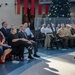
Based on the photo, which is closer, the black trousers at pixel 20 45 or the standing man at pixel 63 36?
the black trousers at pixel 20 45

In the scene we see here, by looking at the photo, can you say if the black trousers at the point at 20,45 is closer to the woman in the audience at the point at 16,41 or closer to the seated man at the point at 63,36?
the woman in the audience at the point at 16,41

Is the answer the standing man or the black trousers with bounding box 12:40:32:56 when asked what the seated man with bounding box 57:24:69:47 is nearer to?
the standing man

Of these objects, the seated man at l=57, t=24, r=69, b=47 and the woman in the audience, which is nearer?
the woman in the audience

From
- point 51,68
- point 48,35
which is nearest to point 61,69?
point 51,68

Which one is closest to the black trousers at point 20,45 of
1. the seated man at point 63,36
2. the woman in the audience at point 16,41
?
the woman in the audience at point 16,41

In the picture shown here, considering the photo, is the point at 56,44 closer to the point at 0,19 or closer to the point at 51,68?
the point at 51,68

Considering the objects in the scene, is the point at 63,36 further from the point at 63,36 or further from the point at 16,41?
the point at 16,41

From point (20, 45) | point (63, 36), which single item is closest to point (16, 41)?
point (20, 45)

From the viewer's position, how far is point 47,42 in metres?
12.9

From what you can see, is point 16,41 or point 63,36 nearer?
point 16,41

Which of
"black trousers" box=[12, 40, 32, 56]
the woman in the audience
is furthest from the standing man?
the woman in the audience

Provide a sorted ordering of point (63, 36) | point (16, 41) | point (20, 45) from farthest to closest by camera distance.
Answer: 1. point (63, 36)
2. point (20, 45)
3. point (16, 41)

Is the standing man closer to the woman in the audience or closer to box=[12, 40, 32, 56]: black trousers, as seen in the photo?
box=[12, 40, 32, 56]: black trousers

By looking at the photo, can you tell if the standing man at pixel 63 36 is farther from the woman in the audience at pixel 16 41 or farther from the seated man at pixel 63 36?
the woman in the audience at pixel 16 41
